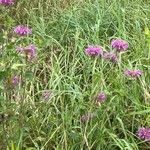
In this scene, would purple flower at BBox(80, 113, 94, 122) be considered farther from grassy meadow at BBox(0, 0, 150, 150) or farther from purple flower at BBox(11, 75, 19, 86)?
purple flower at BBox(11, 75, 19, 86)

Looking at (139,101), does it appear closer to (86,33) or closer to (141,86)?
(141,86)

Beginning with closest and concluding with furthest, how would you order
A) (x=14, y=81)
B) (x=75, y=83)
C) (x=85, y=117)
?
(x=14, y=81) → (x=85, y=117) → (x=75, y=83)

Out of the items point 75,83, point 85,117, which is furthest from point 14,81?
point 75,83

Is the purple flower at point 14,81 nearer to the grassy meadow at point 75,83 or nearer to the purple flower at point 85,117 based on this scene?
the grassy meadow at point 75,83

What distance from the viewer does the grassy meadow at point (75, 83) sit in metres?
2.06

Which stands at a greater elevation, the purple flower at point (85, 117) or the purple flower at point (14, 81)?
the purple flower at point (14, 81)

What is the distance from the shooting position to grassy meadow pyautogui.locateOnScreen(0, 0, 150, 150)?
2.06 meters

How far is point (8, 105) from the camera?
6.43 ft

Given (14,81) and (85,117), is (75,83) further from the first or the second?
(14,81)

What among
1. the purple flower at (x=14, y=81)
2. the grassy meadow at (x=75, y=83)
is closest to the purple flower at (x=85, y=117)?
the grassy meadow at (x=75, y=83)

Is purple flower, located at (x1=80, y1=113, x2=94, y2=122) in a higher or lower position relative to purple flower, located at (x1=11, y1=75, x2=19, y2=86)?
lower

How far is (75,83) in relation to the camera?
8.66 feet

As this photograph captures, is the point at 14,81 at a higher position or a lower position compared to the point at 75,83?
higher

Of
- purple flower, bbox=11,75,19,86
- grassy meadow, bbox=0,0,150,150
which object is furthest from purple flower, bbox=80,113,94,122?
purple flower, bbox=11,75,19,86
